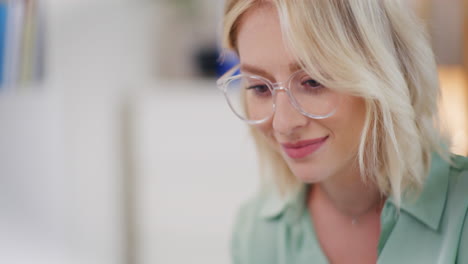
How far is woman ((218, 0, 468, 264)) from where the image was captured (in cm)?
66

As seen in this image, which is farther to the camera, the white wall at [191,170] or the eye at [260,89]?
the white wall at [191,170]

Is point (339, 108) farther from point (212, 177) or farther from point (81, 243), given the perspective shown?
point (81, 243)

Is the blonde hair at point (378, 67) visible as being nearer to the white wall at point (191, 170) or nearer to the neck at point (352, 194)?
the neck at point (352, 194)

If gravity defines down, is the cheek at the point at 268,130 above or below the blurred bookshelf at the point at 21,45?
below

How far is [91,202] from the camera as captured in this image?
217cm

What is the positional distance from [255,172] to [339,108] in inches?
54.5

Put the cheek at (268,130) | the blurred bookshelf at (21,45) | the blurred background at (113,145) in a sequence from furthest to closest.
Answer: the blurred background at (113,145), the blurred bookshelf at (21,45), the cheek at (268,130)

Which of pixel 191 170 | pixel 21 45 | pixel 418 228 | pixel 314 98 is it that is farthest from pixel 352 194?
pixel 21 45

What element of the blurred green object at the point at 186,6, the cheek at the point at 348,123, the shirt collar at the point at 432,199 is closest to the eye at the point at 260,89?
the cheek at the point at 348,123

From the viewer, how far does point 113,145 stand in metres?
2.21

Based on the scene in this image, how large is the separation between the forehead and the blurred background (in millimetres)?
1345

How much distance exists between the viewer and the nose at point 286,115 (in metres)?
0.68

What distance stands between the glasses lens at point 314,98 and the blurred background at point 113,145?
1367 millimetres

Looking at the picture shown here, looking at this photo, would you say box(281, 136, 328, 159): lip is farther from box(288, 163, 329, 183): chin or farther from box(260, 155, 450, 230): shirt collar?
box(260, 155, 450, 230): shirt collar
